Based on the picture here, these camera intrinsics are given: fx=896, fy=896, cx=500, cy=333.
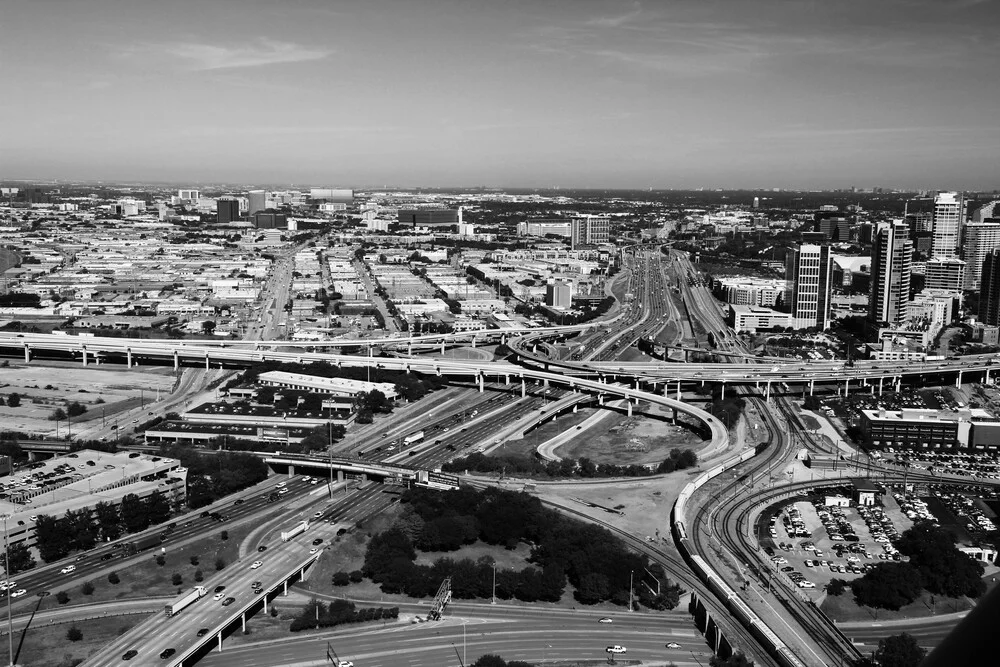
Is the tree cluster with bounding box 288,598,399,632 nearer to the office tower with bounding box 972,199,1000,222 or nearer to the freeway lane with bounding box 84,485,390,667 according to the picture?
the freeway lane with bounding box 84,485,390,667

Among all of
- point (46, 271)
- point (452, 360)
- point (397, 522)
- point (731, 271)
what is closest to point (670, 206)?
point (731, 271)

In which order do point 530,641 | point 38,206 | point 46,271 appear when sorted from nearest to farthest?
1. point 530,641
2. point 46,271
3. point 38,206

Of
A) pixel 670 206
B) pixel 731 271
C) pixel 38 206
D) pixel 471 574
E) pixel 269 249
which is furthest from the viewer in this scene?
pixel 670 206

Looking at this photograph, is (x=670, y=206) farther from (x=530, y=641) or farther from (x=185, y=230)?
(x=530, y=641)

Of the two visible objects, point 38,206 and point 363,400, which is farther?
point 38,206

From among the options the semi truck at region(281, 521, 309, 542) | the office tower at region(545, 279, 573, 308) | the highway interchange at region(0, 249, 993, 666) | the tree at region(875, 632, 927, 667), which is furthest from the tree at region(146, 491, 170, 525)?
the office tower at region(545, 279, 573, 308)
